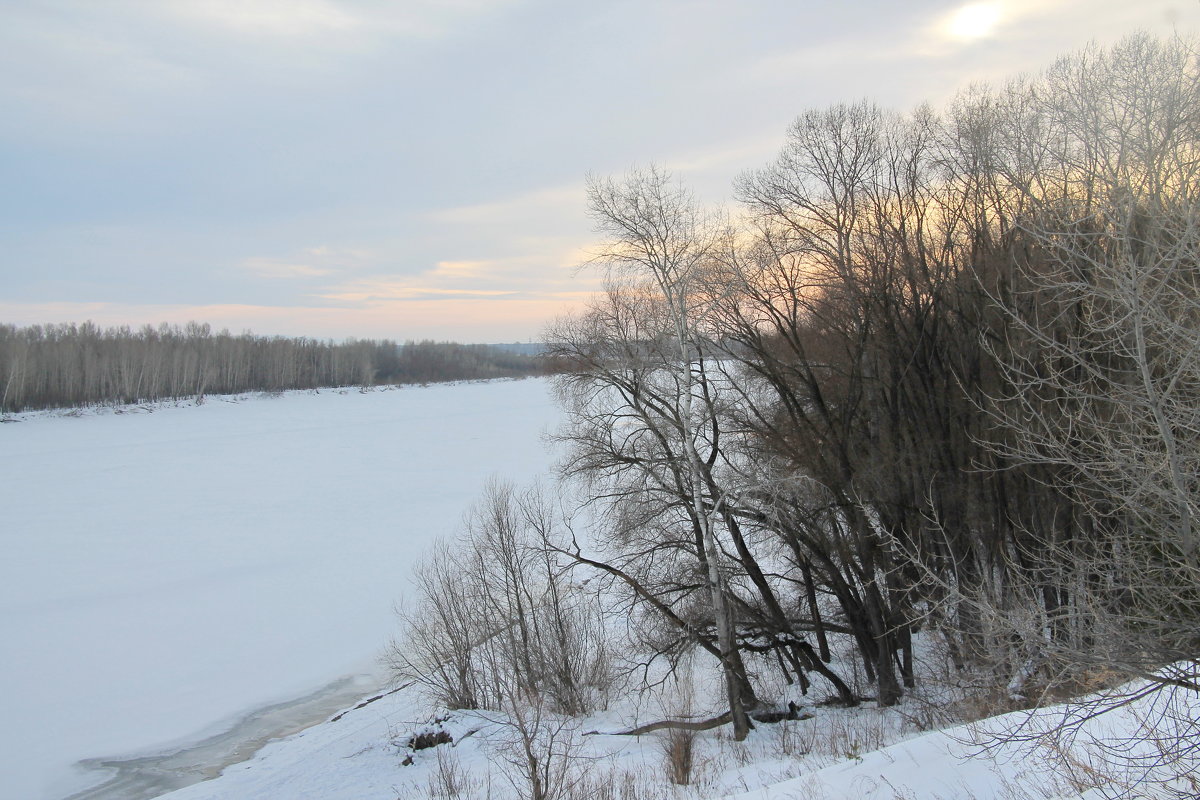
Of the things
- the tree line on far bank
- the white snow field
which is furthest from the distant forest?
the tree line on far bank

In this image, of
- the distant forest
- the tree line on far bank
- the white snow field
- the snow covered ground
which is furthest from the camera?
the distant forest

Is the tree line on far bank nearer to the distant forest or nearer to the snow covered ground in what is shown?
the snow covered ground

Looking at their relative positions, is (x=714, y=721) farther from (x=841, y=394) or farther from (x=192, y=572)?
(x=192, y=572)

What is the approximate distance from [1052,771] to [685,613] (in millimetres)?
9202

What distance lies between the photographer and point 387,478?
3891 centimetres

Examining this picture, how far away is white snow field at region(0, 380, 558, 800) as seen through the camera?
16.5 metres

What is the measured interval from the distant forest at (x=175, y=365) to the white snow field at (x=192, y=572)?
65.7 feet

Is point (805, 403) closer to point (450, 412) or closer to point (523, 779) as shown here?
point (523, 779)

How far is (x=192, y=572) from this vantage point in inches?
977

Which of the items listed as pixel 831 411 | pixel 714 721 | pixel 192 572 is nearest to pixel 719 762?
pixel 714 721

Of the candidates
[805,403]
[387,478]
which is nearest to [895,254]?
[805,403]

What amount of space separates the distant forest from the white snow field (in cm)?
2003

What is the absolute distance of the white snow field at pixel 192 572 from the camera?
16516 mm

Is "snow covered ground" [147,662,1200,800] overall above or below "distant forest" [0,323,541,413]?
below
